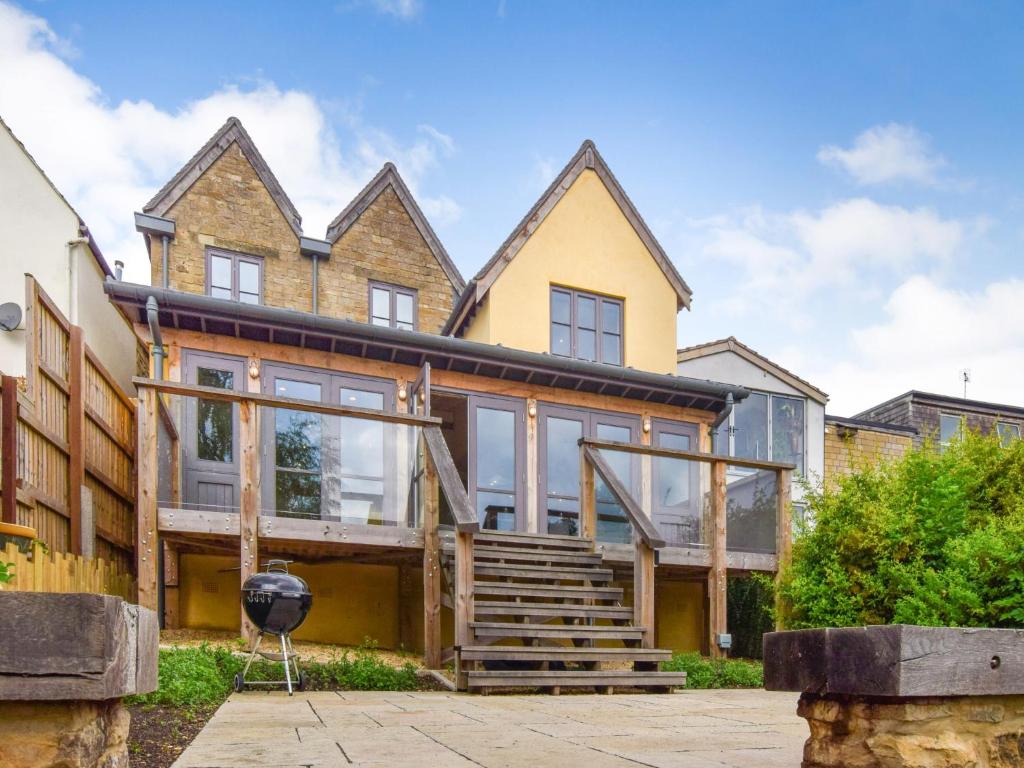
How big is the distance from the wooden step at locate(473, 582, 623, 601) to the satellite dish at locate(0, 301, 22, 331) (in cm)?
651

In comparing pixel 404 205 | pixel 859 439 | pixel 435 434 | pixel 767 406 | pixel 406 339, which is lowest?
pixel 435 434

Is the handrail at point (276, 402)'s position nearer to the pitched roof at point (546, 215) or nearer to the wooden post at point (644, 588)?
the wooden post at point (644, 588)

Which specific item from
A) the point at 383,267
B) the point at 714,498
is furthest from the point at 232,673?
the point at 383,267

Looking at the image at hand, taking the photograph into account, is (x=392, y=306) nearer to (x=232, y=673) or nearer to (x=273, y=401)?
(x=273, y=401)

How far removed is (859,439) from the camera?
15.2 meters

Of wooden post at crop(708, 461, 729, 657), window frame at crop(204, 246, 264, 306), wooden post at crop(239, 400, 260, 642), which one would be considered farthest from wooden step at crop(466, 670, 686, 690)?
window frame at crop(204, 246, 264, 306)

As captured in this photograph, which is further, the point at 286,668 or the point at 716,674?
the point at 716,674

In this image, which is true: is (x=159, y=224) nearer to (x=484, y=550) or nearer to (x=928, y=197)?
(x=484, y=550)

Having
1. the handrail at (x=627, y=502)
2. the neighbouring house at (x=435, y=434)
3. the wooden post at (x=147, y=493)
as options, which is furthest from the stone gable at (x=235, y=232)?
the handrail at (x=627, y=502)

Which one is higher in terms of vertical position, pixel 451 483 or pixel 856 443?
pixel 856 443

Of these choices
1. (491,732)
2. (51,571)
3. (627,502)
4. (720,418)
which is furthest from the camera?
(720,418)

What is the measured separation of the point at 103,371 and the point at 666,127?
9405mm

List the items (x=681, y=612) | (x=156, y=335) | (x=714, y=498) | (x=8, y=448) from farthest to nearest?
1. (x=681, y=612)
2. (x=714, y=498)
3. (x=156, y=335)
4. (x=8, y=448)

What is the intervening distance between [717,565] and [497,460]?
3.03 meters
